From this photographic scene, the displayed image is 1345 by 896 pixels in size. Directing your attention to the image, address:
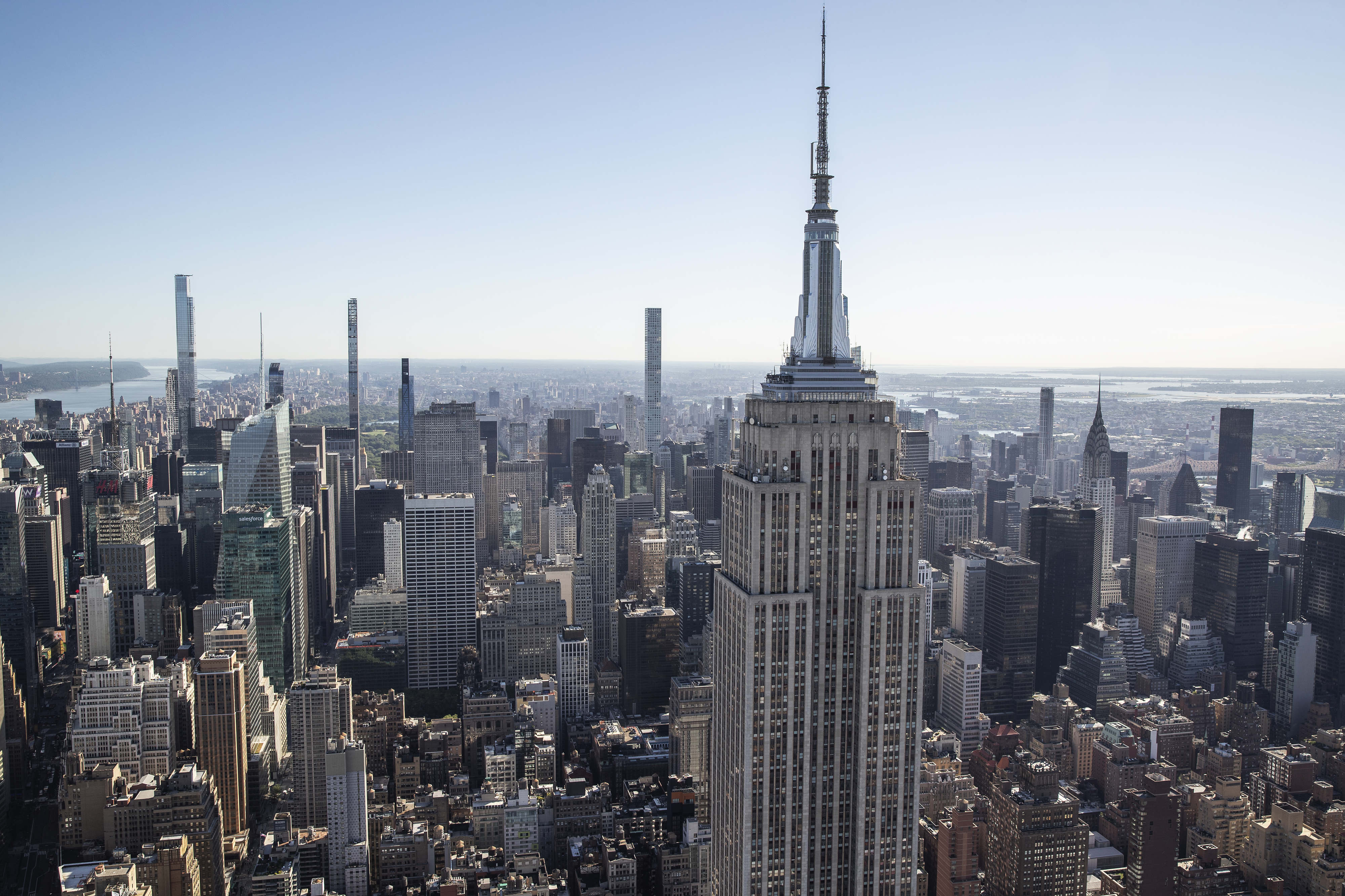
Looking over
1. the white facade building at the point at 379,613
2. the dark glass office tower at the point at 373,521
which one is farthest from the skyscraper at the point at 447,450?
the white facade building at the point at 379,613

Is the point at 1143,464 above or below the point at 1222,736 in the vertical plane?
above

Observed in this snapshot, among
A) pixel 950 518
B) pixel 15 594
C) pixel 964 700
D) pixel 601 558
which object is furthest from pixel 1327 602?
pixel 15 594

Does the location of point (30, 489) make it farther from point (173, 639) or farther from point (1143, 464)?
point (1143, 464)

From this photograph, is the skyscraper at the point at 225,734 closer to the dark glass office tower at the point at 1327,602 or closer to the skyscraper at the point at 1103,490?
the skyscraper at the point at 1103,490

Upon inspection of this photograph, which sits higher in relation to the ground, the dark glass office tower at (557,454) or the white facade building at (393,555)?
the dark glass office tower at (557,454)

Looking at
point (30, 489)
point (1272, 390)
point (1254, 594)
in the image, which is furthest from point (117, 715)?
point (1254, 594)

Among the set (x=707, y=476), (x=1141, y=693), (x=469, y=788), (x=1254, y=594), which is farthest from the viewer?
(x=707, y=476)
